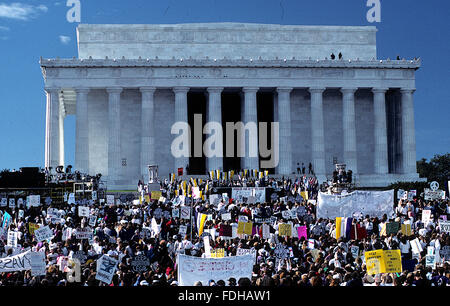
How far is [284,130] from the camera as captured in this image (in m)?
72.4

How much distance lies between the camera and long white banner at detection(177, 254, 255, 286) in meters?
14.1

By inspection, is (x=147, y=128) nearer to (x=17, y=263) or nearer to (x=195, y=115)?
(x=195, y=115)

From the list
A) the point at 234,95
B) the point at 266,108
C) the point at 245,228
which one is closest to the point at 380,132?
the point at 266,108

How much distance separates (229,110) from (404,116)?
21.6 metres

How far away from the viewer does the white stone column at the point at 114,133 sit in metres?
70.6

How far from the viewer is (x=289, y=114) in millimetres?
72875

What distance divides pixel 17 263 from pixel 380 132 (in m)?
63.2

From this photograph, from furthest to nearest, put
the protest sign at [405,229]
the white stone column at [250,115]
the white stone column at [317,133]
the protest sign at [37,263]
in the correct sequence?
the white stone column at [317,133] → the white stone column at [250,115] → the protest sign at [405,229] → the protest sign at [37,263]

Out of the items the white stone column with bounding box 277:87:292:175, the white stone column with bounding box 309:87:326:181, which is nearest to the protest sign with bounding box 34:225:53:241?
the white stone column with bounding box 277:87:292:175

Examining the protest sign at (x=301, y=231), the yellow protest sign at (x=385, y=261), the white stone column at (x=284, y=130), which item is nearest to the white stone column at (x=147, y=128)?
the white stone column at (x=284, y=130)

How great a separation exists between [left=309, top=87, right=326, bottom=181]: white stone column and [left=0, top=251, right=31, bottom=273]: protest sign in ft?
191

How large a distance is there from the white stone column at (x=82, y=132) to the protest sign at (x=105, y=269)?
56.2m

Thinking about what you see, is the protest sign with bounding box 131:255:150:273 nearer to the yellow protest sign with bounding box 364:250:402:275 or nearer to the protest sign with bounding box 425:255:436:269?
the yellow protest sign with bounding box 364:250:402:275

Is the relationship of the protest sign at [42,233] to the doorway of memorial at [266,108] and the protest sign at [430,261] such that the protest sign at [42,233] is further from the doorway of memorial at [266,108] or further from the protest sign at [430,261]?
the doorway of memorial at [266,108]
